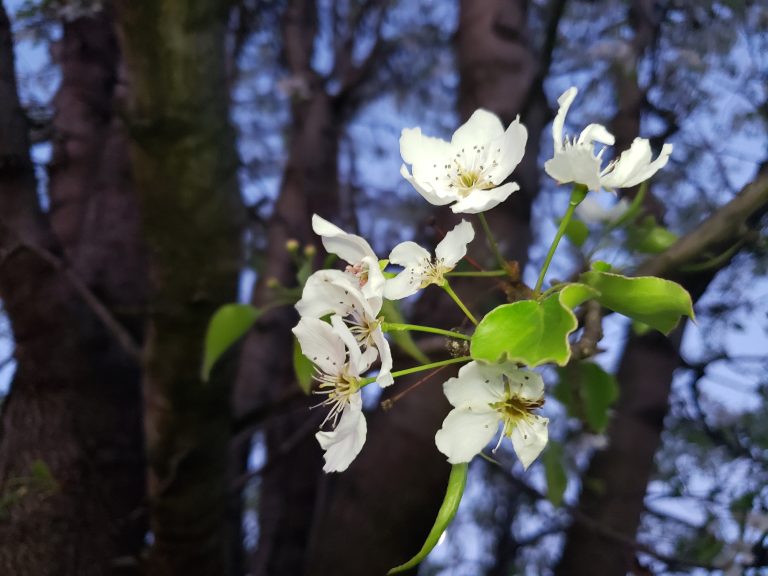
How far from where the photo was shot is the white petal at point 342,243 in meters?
0.56

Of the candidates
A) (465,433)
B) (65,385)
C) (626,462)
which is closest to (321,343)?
(465,433)

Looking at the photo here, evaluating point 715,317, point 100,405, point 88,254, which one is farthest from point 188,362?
point 715,317

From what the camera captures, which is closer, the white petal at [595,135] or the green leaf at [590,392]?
the white petal at [595,135]

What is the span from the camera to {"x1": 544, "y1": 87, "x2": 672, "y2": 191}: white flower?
56 centimetres

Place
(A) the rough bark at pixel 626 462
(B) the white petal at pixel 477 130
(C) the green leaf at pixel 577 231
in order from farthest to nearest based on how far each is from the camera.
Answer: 1. (A) the rough bark at pixel 626 462
2. (C) the green leaf at pixel 577 231
3. (B) the white petal at pixel 477 130

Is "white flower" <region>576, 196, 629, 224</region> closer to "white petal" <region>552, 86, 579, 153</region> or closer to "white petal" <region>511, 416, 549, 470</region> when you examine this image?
"white petal" <region>552, 86, 579, 153</region>

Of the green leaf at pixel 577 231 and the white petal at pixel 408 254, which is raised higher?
the white petal at pixel 408 254

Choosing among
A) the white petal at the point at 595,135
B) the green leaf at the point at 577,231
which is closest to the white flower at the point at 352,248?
the white petal at the point at 595,135

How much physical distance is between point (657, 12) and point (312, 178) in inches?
50.1

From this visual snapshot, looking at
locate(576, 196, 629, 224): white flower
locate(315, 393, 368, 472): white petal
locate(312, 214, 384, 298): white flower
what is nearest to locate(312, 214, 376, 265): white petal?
Result: locate(312, 214, 384, 298): white flower

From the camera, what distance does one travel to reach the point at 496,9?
71.5 inches

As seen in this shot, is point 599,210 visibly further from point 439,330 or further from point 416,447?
point 416,447

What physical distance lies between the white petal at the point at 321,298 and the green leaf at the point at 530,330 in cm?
14

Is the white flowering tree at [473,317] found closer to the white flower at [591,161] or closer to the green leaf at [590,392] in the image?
the white flower at [591,161]
